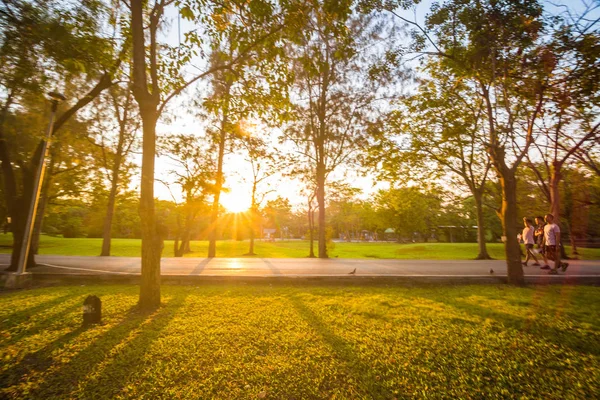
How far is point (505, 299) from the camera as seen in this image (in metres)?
6.52

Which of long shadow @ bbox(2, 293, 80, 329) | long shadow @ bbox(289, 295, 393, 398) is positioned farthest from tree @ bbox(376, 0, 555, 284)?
long shadow @ bbox(2, 293, 80, 329)

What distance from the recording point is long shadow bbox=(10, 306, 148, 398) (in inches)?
115

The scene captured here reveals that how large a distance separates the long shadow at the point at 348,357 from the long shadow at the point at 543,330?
127 inches

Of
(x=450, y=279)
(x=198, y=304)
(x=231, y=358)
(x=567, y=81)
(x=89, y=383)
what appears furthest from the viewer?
(x=450, y=279)

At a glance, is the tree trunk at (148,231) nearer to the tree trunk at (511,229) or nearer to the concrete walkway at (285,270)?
the concrete walkway at (285,270)

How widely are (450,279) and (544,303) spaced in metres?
2.43

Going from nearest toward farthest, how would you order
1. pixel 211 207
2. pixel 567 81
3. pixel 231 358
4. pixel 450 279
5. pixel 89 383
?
pixel 89 383 < pixel 231 358 < pixel 567 81 < pixel 450 279 < pixel 211 207

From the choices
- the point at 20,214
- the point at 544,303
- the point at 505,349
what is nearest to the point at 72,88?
the point at 20,214

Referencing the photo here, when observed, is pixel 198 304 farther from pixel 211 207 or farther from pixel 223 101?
pixel 211 207

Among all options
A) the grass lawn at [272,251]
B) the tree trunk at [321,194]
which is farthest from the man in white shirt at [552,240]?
the grass lawn at [272,251]

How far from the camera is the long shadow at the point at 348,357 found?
2.94 meters

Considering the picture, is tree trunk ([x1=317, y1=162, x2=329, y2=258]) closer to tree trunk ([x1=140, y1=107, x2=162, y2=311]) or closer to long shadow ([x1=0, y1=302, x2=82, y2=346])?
tree trunk ([x1=140, y1=107, x2=162, y2=311])

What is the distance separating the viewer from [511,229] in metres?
8.03

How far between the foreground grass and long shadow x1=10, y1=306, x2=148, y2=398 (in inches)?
0.7
